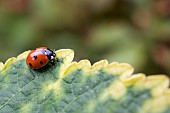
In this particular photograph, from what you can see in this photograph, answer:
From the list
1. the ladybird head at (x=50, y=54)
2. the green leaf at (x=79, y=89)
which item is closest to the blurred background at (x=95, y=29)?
the ladybird head at (x=50, y=54)

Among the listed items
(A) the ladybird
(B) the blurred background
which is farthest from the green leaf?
(B) the blurred background

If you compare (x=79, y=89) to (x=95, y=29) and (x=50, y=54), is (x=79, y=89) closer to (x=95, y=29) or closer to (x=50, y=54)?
(x=50, y=54)

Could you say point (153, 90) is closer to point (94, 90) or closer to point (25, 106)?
point (94, 90)

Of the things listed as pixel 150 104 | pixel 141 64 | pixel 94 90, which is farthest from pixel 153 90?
pixel 141 64

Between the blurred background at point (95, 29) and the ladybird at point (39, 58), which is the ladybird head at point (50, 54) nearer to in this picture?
the ladybird at point (39, 58)

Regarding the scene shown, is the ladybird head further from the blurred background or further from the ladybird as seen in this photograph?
the blurred background
